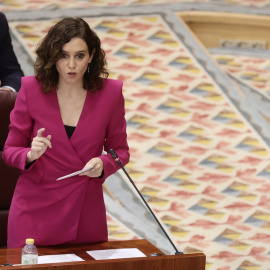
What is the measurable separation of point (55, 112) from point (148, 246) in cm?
48

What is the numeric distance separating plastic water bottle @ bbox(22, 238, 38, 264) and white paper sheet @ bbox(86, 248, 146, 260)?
19 cm

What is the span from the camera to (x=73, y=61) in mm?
2143

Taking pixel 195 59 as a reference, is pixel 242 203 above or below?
below

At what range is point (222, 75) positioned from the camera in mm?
5383

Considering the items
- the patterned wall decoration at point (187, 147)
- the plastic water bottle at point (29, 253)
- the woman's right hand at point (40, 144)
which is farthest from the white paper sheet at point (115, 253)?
the patterned wall decoration at point (187, 147)

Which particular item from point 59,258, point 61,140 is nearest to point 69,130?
point 61,140

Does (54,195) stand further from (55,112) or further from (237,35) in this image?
(237,35)

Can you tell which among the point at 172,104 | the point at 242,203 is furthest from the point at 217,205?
the point at 172,104

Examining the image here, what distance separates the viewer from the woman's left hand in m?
2.10

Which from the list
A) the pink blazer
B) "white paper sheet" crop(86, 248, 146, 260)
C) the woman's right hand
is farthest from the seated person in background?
"white paper sheet" crop(86, 248, 146, 260)

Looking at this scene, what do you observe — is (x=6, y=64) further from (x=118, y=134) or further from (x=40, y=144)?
(x=40, y=144)

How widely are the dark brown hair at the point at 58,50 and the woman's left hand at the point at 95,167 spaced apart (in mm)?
227

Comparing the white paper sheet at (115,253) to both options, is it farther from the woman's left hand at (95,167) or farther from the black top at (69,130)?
the black top at (69,130)

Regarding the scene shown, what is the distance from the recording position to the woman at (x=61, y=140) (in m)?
2.16
